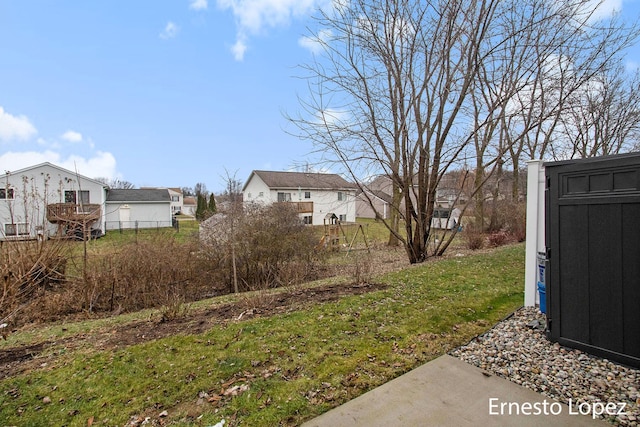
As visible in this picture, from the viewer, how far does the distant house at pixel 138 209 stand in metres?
27.2

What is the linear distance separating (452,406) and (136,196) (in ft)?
102

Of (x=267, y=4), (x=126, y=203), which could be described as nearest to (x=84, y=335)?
(x=267, y=4)

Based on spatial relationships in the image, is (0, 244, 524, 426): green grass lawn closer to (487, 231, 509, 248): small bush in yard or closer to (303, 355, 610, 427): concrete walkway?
(303, 355, 610, 427): concrete walkway

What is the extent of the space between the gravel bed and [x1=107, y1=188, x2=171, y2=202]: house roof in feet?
98.3

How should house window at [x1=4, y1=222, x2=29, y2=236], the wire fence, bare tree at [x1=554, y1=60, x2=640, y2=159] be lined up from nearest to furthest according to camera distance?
house window at [x1=4, y1=222, x2=29, y2=236]
bare tree at [x1=554, y1=60, x2=640, y2=159]
the wire fence

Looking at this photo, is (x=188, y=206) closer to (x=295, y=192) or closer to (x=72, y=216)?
(x=295, y=192)

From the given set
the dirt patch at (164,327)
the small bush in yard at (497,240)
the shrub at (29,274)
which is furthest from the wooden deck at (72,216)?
the small bush in yard at (497,240)

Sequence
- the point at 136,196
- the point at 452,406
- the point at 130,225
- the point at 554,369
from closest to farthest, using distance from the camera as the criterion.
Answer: the point at 452,406 → the point at 554,369 → the point at 130,225 → the point at 136,196

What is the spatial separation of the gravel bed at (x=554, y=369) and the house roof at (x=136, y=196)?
2998cm

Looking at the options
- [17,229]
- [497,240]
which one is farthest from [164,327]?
[497,240]

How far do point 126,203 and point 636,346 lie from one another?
31.3 meters

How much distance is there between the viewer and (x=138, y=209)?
28.2 meters

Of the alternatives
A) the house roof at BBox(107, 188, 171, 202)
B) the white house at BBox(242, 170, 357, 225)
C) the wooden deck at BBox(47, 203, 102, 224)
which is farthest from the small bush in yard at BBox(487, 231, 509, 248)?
the house roof at BBox(107, 188, 171, 202)

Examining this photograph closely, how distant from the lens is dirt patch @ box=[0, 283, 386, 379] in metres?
3.56
